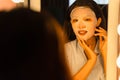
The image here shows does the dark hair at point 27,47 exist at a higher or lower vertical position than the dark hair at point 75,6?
lower

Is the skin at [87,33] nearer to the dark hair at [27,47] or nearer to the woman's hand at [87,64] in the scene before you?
the woman's hand at [87,64]

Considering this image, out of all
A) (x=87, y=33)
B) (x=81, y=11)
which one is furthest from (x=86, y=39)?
(x=81, y=11)

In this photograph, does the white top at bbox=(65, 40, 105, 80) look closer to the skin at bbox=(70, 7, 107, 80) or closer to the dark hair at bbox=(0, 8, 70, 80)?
the skin at bbox=(70, 7, 107, 80)

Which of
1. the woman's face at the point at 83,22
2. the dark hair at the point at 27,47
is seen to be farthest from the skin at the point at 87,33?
the dark hair at the point at 27,47

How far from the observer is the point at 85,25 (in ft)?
4.60

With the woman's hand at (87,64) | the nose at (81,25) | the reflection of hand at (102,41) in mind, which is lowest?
the woman's hand at (87,64)

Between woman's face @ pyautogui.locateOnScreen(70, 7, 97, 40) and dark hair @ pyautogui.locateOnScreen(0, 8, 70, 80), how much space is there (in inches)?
35.4

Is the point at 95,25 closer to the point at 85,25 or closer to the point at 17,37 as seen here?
the point at 85,25

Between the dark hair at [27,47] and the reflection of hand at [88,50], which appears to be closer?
the dark hair at [27,47]

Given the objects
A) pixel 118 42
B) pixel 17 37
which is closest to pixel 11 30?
pixel 17 37

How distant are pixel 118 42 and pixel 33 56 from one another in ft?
2.99

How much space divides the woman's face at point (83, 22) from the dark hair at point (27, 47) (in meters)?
0.90

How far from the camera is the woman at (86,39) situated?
1.38 meters

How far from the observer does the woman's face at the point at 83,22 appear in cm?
139
